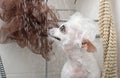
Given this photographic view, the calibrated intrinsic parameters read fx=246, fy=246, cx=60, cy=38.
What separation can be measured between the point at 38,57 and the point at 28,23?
207 mm

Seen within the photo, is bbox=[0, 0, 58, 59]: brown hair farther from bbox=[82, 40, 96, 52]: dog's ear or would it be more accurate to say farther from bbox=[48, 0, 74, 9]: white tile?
bbox=[82, 40, 96, 52]: dog's ear

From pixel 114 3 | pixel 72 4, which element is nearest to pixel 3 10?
pixel 72 4

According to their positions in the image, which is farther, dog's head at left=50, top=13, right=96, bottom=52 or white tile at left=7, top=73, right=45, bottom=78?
white tile at left=7, top=73, right=45, bottom=78

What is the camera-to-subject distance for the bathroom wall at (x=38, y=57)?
1.08 metres

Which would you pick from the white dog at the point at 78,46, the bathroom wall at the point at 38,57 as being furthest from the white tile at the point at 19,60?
the white dog at the point at 78,46

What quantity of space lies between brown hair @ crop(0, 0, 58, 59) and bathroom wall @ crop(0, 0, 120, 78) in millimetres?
74

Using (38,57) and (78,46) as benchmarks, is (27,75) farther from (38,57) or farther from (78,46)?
(78,46)

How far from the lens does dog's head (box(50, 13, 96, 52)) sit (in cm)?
87

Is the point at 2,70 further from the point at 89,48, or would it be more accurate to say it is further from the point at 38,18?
the point at 89,48

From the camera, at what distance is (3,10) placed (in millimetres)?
961

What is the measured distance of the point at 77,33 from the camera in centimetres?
88

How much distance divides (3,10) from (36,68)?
1.03 feet

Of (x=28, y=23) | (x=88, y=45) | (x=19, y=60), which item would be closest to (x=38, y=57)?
(x=19, y=60)

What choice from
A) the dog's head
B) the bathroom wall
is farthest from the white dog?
Result: the bathroom wall
